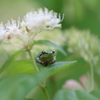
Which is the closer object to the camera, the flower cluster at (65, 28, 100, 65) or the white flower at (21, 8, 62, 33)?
the white flower at (21, 8, 62, 33)

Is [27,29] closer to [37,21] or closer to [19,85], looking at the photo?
[37,21]

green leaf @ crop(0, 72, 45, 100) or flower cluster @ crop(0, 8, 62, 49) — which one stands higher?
flower cluster @ crop(0, 8, 62, 49)

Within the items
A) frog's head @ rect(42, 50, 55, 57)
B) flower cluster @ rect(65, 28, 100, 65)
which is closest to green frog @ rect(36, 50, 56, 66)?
frog's head @ rect(42, 50, 55, 57)

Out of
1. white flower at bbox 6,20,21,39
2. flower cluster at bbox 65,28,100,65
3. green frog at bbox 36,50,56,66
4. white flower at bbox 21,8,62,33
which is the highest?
white flower at bbox 21,8,62,33

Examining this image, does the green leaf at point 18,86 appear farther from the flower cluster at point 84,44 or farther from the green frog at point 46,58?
the flower cluster at point 84,44

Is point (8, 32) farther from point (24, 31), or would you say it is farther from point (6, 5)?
point (6, 5)

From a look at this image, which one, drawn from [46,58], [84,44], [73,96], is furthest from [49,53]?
[84,44]

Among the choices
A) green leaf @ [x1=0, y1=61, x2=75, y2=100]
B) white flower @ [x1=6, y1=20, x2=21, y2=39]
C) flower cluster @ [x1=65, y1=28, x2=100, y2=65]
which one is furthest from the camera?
flower cluster @ [x1=65, y1=28, x2=100, y2=65]

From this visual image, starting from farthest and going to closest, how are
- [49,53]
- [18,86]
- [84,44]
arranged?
[84,44]
[49,53]
[18,86]

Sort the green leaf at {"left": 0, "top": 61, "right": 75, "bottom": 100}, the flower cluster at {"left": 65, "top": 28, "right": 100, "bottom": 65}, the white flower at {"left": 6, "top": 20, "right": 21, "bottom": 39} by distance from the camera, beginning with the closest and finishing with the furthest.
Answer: the green leaf at {"left": 0, "top": 61, "right": 75, "bottom": 100} < the white flower at {"left": 6, "top": 20, "right": 21, "bottom": 39} < the flower cluster at {"left": 65, "top": 28, "right": 100, "bottom": 65}

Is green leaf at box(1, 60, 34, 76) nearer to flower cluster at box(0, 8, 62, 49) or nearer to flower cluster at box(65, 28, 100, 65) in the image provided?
flower cluster at box(0, 8, 62, 49)

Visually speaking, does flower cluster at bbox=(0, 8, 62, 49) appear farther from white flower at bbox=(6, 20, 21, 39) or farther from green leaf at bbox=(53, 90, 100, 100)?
green leaf at bbox=(53, 90, 100, 100)
